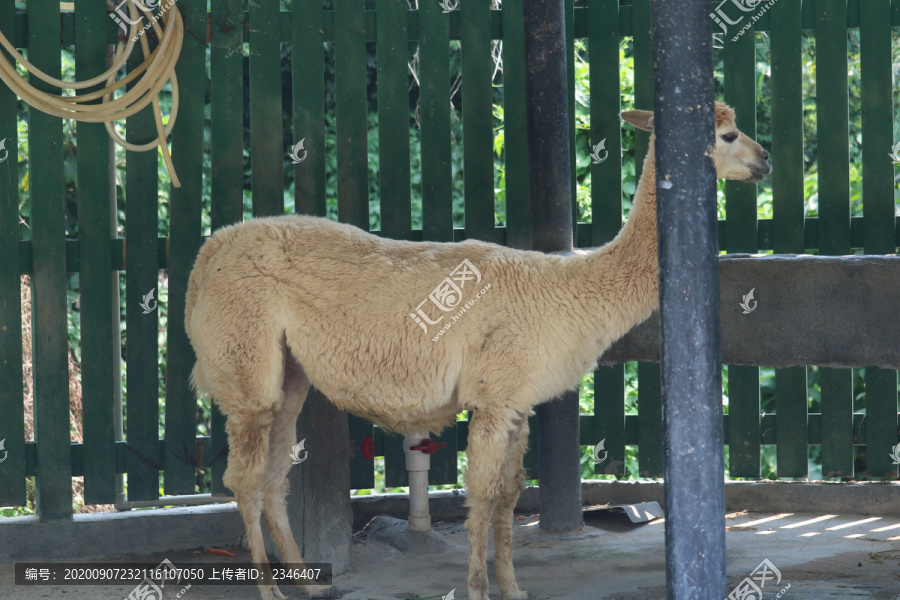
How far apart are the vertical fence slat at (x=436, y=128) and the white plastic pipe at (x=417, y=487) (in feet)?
4.25

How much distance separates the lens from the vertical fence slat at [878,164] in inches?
242

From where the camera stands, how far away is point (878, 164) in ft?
20.4

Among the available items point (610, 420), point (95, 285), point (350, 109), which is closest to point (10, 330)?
point (95, 285)

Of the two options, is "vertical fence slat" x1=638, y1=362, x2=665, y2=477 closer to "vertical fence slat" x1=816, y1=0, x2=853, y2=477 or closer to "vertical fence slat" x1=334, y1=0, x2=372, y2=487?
"vertical fence slat" x1=816, y1=0, x2=853, y2=477

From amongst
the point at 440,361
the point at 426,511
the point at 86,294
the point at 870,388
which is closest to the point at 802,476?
the point at 870,388

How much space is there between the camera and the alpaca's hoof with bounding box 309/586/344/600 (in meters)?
4.91

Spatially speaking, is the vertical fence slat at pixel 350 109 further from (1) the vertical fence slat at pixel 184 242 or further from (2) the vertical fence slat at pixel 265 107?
(1) the vertical fence slat at pixel 184 242

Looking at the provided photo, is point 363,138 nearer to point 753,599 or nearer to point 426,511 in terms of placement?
point 426,511

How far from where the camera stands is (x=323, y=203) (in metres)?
6.04

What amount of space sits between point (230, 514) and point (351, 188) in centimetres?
212

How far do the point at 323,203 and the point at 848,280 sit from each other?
3.01m

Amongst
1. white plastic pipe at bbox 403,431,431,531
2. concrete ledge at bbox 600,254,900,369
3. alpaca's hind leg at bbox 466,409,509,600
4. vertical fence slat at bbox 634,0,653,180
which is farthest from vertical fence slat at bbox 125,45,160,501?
vertical fence slat at bbox 634,0,653,180

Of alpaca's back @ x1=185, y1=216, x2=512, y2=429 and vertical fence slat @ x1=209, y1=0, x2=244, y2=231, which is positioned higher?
vertical fence slat @ x1=209, y1=0, x2=244, y2=231

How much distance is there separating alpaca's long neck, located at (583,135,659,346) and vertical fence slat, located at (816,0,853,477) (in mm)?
2061
